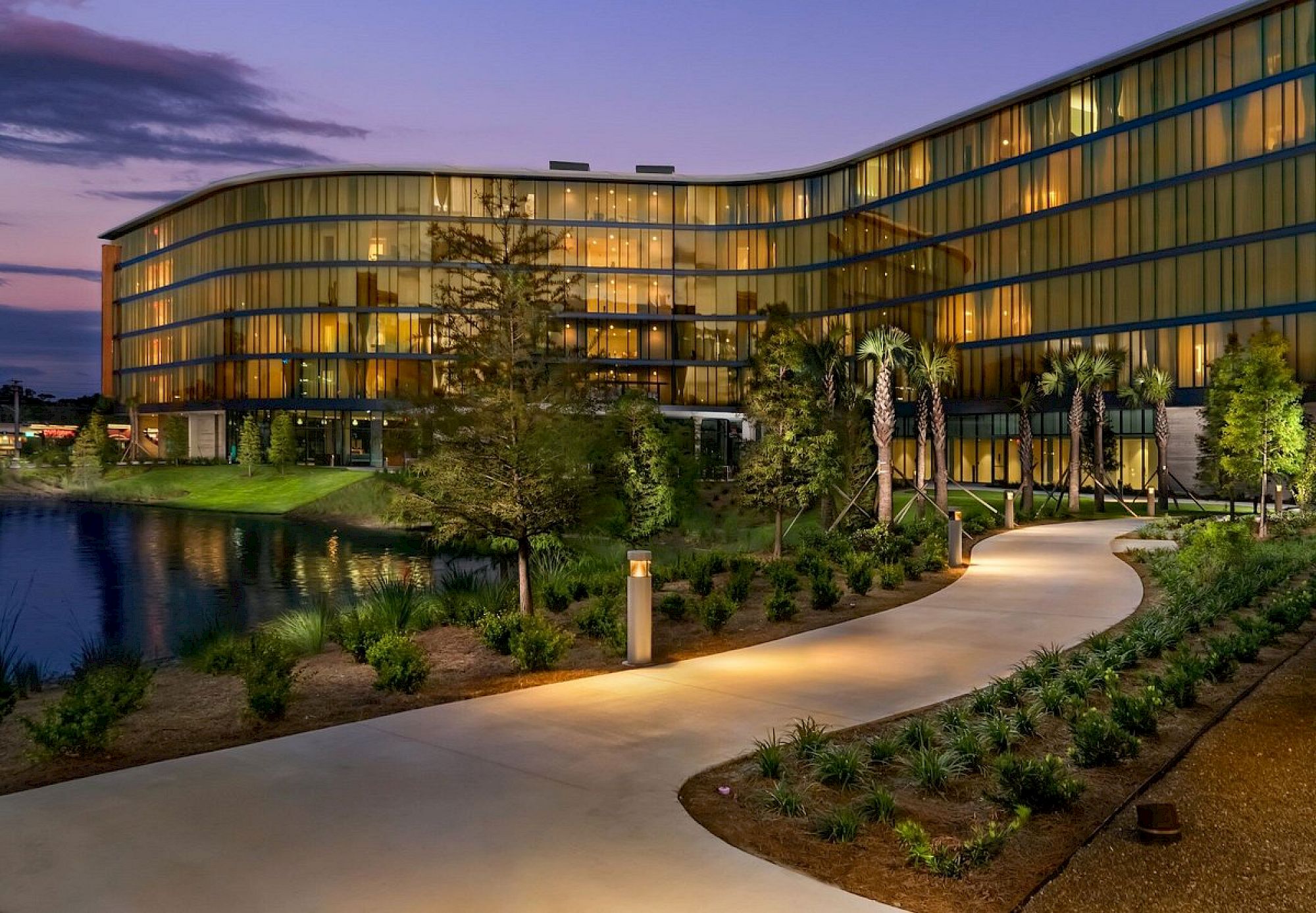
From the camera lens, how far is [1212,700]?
984 cm

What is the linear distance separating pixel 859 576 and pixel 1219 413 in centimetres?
2391

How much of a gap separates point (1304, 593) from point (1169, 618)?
2.72m

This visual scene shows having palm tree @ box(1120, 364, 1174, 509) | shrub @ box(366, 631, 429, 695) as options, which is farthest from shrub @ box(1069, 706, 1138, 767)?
palm tree @ box(1120, 364, 1174, 509)

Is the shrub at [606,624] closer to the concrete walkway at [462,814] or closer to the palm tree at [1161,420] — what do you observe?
the concrete walkway at [462,814]

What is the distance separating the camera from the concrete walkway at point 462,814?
5656 mm

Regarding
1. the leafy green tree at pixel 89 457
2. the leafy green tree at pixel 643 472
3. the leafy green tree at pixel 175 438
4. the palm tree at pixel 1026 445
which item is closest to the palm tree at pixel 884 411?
the leafy green tree at pixel 643 472

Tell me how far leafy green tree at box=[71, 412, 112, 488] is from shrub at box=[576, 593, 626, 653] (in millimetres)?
63274

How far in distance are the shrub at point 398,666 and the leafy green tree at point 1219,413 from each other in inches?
1041

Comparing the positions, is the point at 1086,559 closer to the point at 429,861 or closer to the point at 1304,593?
the point at 1304,593

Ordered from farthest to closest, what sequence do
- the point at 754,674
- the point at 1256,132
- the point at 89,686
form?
the point at 1256,132 → the point at 754,674 → the point at 89,686

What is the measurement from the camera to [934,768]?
7.53 meters

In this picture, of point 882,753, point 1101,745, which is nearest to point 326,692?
point 882,753

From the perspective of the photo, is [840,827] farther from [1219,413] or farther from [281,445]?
[281,445]

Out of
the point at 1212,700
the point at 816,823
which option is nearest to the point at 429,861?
the point at 816,823
